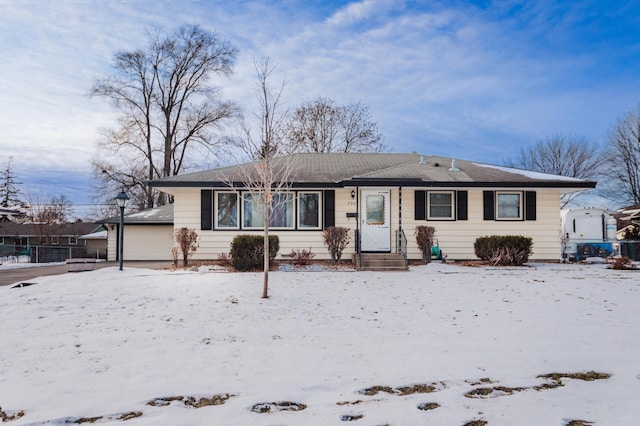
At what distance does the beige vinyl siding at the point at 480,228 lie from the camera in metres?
13.3

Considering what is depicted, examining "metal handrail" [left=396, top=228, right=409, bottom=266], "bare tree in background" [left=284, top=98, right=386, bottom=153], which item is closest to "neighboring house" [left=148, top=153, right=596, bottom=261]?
"metal handrail" [left=396, top=228, right=409, bottom=266]

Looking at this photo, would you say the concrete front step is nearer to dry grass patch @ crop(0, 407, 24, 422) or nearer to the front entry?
the front entry

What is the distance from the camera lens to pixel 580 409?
3.15m


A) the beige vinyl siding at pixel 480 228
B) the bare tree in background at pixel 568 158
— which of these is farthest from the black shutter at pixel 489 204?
the bare tree in background at pixel 568 158

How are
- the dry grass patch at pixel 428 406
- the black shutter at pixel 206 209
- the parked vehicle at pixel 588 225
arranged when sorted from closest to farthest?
1. the dry grass patch at pixel 428 406
2. the black shutter at pixel 206 209
3. the parked vehicle at pixel 588 225

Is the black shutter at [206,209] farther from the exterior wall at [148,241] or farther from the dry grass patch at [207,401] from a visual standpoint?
the dry grass patch at [207,401]

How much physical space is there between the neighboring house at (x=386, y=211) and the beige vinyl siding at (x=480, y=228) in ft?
0.11

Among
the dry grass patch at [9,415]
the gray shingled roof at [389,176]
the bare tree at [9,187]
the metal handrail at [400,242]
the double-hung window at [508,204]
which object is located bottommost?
the dry grass patch at [9,415]

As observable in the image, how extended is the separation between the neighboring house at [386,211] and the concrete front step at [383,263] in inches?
50.6

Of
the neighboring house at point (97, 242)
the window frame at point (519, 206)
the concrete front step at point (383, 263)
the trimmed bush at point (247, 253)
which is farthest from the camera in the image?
the neighboring house at point (97, 242)

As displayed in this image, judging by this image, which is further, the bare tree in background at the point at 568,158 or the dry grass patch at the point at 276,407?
the bare tree in background at the point at 568,158

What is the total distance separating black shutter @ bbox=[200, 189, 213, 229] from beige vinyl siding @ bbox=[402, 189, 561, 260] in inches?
258

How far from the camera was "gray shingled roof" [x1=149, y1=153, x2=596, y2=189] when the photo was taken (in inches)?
490

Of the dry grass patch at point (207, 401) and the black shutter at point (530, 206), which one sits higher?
the black shutter at point (530, 206)
